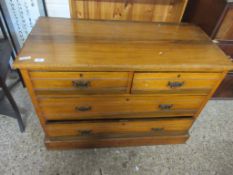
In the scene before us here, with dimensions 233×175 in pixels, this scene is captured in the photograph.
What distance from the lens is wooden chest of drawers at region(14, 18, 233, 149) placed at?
87 cm

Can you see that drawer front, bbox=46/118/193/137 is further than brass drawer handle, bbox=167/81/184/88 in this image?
Yes

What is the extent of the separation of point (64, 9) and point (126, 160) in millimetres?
1219

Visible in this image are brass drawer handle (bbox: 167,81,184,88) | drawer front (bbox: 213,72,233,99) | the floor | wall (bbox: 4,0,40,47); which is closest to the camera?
brass drawer handle (bbox: 167,81,184,88)

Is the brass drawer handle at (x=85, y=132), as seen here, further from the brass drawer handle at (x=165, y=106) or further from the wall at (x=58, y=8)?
the wall at (x=58, y=8)

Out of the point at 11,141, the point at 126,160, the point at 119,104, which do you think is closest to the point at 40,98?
the point at 119,104

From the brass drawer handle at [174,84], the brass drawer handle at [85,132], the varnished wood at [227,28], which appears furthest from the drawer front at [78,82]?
the varnished wood at [227,28]

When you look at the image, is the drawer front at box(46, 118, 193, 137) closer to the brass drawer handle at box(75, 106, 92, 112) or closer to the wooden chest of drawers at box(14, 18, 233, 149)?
the wooden chest of drawers at box(14, 18, 233, 149)

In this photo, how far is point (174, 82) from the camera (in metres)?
0.98

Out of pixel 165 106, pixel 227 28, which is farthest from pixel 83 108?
pixel 227 28

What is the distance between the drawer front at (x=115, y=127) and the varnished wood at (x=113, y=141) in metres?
0.05

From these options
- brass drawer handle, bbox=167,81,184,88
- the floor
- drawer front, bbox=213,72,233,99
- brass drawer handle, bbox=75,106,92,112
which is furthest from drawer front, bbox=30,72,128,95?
drawer front, bbox=213,72,233,99

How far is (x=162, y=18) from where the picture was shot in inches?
52.7

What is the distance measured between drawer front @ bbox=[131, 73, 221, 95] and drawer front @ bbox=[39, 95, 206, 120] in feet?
0.20

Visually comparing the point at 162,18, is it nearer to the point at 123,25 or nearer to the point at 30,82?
the point at 123,25
